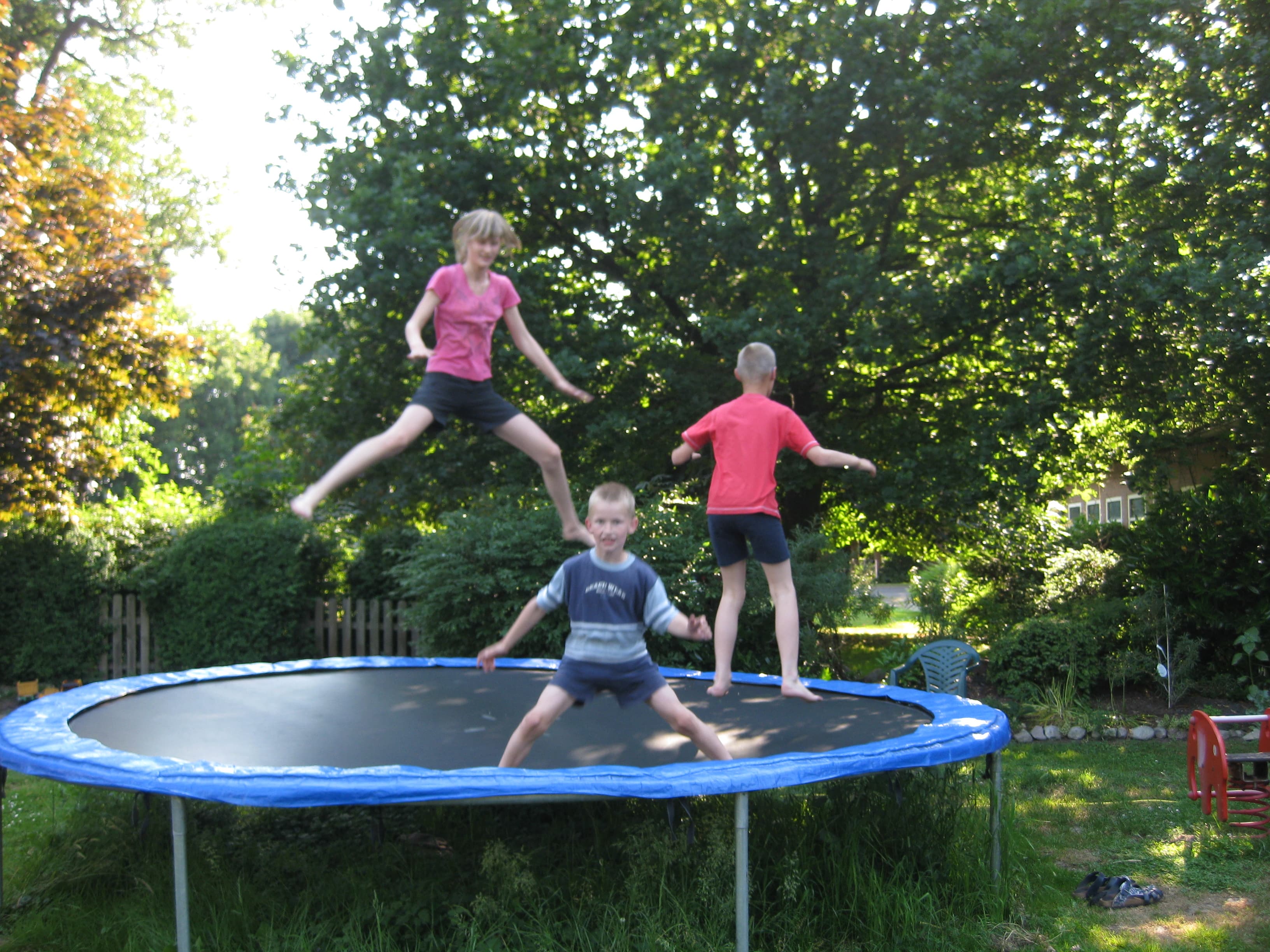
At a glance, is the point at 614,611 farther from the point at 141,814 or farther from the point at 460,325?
the point at 141,814

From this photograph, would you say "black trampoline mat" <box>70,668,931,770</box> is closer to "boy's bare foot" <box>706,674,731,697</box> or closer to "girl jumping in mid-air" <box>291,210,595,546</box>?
"boy's bare foot" <box>706,674,731,697</box>

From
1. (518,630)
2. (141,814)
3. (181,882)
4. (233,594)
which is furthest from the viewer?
(233,594)

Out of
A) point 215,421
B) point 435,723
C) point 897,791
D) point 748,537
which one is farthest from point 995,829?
point 215,421

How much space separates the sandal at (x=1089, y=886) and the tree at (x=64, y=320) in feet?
20.7

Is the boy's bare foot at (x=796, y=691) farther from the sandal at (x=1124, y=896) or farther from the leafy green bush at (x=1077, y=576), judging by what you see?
the leafy green bush at (x=1077, y=576)

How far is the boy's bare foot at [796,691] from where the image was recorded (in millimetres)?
3605

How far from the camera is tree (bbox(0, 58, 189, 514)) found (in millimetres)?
6750

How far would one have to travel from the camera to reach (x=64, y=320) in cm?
684

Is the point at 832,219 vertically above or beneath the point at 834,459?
above

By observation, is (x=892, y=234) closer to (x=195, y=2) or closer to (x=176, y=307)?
(x=195, y=2)

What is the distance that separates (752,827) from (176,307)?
23.8 meters

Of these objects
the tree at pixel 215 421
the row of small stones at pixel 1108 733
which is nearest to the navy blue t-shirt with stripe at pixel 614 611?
the row of small stones at pixel 1108 733

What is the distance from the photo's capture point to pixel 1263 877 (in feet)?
10.6

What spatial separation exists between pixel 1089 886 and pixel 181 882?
2592 millimetres
